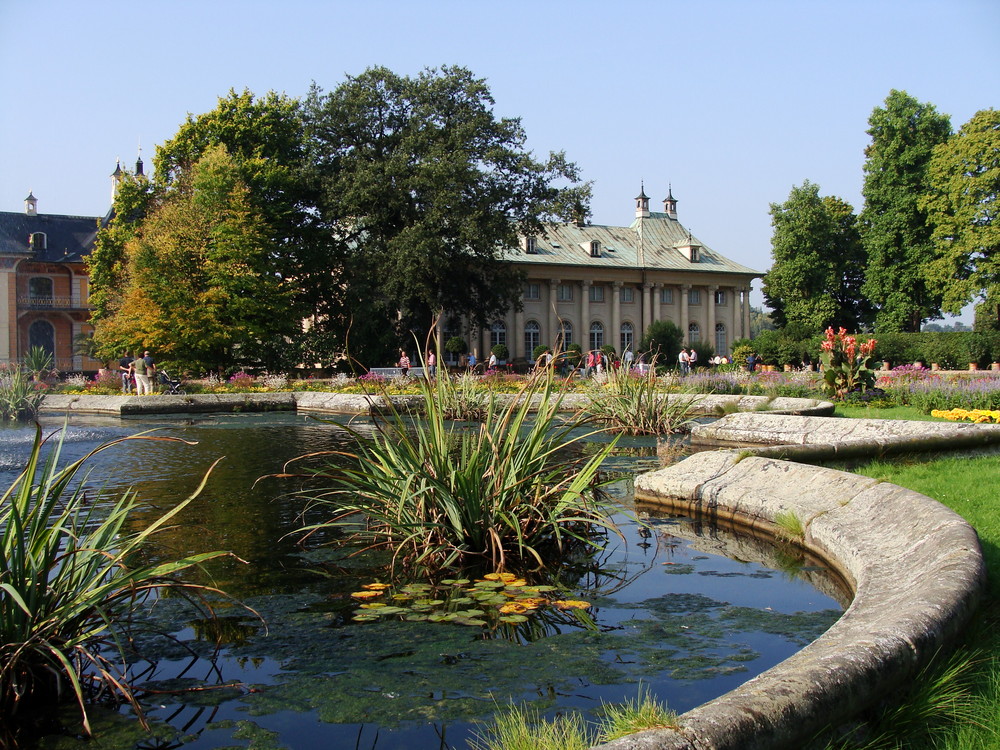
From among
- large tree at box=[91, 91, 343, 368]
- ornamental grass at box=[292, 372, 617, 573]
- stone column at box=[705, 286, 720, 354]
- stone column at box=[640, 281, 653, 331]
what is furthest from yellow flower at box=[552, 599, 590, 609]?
stone column at box=[705, 286, 720, 354]

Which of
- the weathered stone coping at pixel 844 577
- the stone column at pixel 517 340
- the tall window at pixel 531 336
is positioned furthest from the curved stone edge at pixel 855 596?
the tall window at pixel 531 336

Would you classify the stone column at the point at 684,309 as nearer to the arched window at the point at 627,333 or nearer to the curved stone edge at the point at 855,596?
the arched window at the point at 627,333

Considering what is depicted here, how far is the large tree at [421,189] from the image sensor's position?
33.6m

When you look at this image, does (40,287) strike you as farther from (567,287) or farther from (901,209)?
(901,209)

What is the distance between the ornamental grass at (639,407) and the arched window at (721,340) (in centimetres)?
5063

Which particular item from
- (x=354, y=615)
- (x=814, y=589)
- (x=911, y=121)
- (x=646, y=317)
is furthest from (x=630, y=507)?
(x=646, y=317)

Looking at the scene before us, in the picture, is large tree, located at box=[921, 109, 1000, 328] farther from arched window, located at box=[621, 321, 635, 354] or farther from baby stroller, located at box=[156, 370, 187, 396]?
baby stroller, located at box=[156, 370, 187, 396]

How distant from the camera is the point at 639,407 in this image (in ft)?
41.5

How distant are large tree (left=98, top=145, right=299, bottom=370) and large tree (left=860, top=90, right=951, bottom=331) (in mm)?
32644

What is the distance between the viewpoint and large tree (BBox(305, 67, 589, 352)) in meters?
33.6

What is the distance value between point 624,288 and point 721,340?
28.2 ft

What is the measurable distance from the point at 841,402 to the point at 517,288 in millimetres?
23936

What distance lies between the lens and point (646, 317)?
195 ft

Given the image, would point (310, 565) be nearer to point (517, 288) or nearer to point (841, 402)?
point (841, 402)
